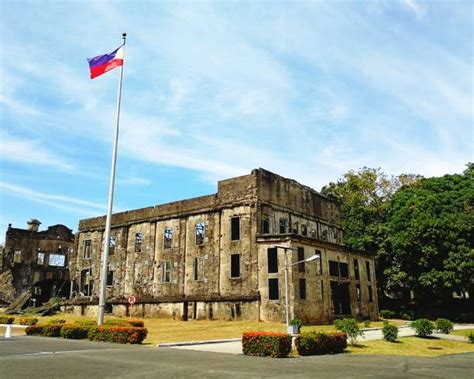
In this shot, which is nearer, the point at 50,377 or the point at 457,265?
the point at 50,377

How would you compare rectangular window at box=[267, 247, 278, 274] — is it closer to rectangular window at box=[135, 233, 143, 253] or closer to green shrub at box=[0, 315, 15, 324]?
rectangular window at box=[135, 233, 143, 253]

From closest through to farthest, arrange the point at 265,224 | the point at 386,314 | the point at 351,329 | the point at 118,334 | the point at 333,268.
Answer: the point at 118,334, the point at 351,329, the point at 265,224, the point at 333,268, the point at 386,314

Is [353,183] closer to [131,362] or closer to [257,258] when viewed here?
[257,258]

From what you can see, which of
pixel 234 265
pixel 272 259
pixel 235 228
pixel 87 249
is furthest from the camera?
pixel 87 249

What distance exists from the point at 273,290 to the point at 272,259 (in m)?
2.46

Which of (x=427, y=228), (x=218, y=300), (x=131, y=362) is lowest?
(x=131, y=362)

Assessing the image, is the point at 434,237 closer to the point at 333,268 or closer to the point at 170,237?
the point at 333,268

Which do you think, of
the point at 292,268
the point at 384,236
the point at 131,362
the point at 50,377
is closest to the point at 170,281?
the point at 292,268

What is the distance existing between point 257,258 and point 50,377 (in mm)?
25722

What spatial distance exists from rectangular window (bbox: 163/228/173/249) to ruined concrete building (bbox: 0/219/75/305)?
73.5ft

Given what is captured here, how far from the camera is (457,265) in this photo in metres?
40.5

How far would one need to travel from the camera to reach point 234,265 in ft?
120

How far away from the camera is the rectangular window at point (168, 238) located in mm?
42188

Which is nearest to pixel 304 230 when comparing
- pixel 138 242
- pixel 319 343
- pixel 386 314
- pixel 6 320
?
pixel 386 314
